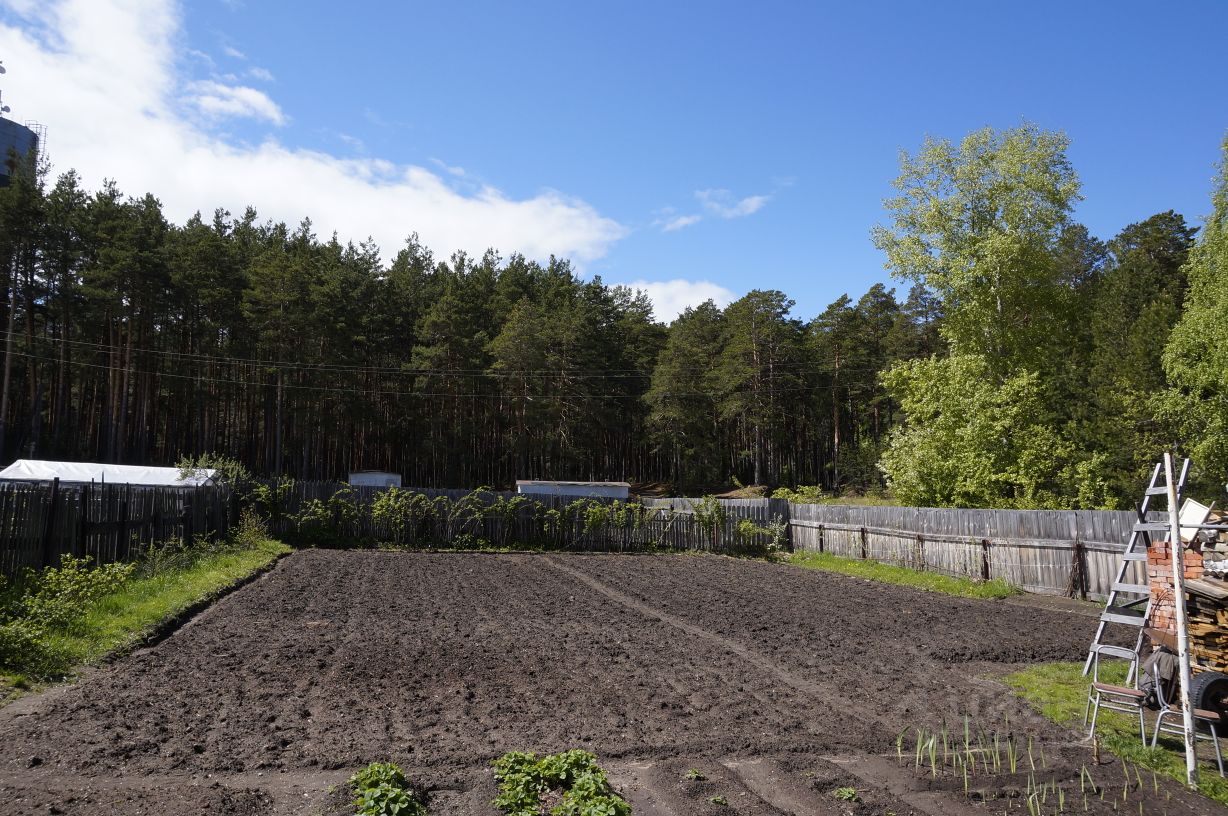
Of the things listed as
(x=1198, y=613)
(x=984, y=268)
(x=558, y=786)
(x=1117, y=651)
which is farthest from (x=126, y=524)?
(x=984, y=268)

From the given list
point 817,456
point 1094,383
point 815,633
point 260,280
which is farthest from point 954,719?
point 817,456

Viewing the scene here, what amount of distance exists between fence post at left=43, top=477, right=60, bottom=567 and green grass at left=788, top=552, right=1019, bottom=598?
14.4m

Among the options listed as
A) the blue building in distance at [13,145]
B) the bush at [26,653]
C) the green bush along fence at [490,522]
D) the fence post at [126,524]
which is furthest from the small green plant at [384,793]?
the blue building in distance at [13,145]

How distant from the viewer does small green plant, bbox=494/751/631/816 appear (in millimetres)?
3670

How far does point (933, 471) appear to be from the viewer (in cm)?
2269

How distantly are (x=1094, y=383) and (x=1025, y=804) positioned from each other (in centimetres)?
2611

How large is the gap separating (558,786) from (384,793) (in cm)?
95

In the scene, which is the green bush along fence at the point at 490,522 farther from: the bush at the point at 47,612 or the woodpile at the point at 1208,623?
the woodpile at the point at 1208,623

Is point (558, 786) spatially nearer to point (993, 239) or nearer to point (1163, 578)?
point (1163, 578)

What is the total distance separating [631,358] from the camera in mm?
52500

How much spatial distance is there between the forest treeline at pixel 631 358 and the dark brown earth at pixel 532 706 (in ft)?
46.6

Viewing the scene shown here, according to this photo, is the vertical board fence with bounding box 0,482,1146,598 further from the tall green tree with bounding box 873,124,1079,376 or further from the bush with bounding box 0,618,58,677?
the tall green tree with bounding box 873,124,1079,376

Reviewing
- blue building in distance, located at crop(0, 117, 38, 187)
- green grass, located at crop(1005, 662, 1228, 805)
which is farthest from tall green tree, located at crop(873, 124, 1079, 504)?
blue building in distance, located at crop(0, 117, 38, 187)

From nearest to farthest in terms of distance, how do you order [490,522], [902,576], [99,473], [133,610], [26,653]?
[26,653], [133,610], [902,576], [99,473], [490,522]
